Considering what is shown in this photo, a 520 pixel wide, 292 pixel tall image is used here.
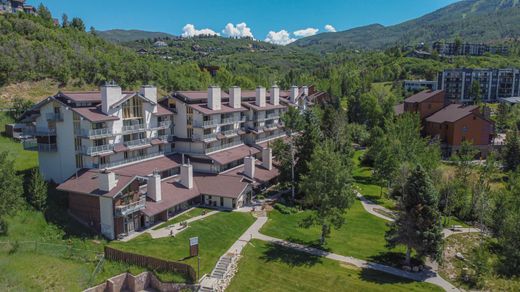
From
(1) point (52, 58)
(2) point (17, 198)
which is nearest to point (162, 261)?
(2) point (17, 198)

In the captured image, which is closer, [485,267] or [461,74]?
[485,267]

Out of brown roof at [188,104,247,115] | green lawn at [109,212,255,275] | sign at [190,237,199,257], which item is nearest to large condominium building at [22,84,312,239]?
brown roof at [188,104,247,115]

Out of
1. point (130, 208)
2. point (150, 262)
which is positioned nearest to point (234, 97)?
point (130, 208)

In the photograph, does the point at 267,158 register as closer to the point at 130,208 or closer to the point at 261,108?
the point at 261,108

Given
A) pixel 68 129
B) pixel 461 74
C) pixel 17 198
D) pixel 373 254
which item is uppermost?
pixel 461 74

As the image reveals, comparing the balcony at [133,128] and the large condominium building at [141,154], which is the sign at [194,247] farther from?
the balcony at [133,128]

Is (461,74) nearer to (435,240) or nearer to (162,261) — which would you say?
(435,240)

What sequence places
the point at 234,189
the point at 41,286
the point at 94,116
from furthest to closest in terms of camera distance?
1. the point at 234,189
2. the point at 94,116
3. the point at 41,286

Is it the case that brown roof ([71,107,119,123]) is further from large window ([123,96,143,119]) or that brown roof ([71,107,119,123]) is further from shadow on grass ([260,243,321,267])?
shadow on grass ([260,243,321,267])
